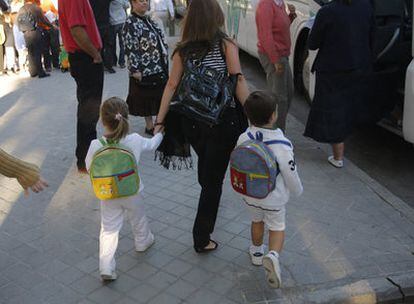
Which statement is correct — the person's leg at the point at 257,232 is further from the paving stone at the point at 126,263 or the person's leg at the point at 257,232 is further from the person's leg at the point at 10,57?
the person's leg at the point at 10,57

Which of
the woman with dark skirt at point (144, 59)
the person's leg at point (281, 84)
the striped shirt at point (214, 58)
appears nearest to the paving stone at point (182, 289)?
the striped shirt at point (214, 58)

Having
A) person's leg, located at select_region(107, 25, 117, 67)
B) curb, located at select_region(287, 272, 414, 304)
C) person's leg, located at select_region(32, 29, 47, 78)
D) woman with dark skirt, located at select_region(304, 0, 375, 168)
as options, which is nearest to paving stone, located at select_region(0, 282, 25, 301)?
curb, located at select_region(287, 272, 414, 304)

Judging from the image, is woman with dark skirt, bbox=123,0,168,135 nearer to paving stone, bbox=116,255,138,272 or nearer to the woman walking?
the woman walking

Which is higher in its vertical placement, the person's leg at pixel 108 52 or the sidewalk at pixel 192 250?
the person's leg at pixel 108 52

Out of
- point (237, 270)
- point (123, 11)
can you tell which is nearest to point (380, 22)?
point (237, 270)

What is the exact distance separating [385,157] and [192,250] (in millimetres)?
3099

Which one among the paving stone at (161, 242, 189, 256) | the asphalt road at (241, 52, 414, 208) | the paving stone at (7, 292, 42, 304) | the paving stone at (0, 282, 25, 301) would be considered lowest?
the asphalt road at (241, 52, 414, 208)

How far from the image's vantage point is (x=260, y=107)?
312cm

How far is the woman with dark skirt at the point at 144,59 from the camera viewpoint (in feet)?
18.6

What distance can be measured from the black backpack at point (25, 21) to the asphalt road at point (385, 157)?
558 centimetres

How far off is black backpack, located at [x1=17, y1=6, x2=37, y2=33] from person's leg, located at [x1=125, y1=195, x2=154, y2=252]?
741 cm

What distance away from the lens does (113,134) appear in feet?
10.8

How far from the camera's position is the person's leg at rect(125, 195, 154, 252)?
3479 millimetres

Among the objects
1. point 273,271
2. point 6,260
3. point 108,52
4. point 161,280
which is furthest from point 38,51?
point 273,271
